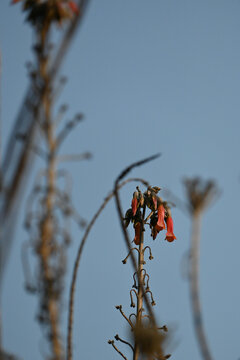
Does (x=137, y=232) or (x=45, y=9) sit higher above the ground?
(x=45, y=9)

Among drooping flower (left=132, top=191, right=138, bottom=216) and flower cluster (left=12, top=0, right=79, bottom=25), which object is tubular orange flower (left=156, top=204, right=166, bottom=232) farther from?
flower cluster (left=12, top=0, right=79, bottom=25)

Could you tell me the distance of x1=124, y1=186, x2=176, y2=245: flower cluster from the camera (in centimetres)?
142

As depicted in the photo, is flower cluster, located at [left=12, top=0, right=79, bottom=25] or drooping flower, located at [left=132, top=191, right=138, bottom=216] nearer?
drooping flower, located at [left=132, top=191, right=138, bottom=216]

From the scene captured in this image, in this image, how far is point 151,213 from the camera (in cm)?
145

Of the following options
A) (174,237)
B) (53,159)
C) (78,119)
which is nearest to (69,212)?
(53,159)

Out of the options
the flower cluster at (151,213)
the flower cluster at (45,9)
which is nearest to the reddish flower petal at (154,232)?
the flower cluster at (151,213)

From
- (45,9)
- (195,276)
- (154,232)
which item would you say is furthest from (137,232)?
(195,276)

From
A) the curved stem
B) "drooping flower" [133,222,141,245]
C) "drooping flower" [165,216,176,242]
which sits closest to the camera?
"drooping flower" [133,222,141,245]

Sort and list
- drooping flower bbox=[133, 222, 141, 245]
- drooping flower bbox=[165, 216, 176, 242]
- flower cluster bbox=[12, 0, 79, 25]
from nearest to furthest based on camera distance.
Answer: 1. drooping flower bbox=[133, 222, 141, 245]
2. drooping flower bbox=[165, 216, 176, 242]
3. flower cluster bbox=[12, 0, 79, 25]

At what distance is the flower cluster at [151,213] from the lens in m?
1.42

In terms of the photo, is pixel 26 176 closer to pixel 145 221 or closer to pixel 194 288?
pixel 145 221

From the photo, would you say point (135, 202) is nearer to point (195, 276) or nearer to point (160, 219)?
point (160, 219)

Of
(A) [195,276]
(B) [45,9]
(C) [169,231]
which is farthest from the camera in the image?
(A) [195,276]

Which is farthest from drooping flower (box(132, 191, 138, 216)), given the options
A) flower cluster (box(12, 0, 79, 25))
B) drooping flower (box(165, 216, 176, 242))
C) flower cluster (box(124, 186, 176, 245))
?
flower cluster (box(12, 0, 79, 25))
